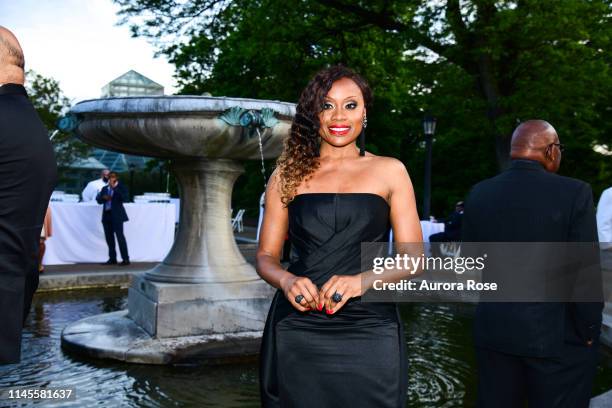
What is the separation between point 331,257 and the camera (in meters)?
2.24

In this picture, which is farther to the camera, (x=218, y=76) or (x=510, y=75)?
(x=218, y=76)

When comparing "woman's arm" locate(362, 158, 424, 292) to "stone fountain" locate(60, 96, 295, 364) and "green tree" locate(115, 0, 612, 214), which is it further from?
"green tree" locate(115, 0, 612, 214)

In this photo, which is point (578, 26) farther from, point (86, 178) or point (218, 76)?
point (86, 178)

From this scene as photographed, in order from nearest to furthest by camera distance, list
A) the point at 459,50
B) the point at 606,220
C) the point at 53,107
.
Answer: the point at 606,220
the point at 459,50
the point at 53,107

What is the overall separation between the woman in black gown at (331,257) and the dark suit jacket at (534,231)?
759 millimetres

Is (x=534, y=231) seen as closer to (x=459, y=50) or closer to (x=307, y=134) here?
(x=307, y=134)

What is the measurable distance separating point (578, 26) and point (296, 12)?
7.36m

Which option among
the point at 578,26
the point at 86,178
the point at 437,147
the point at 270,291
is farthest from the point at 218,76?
the point at 86,178

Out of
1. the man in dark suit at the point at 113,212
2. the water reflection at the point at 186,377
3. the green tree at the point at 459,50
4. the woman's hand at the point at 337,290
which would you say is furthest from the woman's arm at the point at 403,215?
the green tree at the point at 459,50

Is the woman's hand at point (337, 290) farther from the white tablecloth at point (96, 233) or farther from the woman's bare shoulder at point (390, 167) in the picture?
the white tablecloth at point (96, 233)

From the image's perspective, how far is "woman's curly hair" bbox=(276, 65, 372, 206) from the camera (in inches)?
94.2

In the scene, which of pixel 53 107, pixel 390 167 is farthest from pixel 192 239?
pixel 53 107

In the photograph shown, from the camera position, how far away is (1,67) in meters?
2.51

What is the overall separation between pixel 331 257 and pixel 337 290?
23 centimetres
